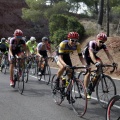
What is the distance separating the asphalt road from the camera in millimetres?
6801

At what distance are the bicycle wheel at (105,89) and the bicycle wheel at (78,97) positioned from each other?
73 cm

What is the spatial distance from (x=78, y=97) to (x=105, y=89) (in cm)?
92

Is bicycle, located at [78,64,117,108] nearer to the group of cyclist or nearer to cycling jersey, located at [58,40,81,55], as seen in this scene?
the group of cyclist

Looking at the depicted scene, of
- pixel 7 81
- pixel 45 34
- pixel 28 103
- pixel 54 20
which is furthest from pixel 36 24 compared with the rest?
pixel 28 103

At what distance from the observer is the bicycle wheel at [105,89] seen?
25.2 feet

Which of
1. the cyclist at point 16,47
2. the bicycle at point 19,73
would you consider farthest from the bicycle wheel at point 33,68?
the bicycle at point 19,73

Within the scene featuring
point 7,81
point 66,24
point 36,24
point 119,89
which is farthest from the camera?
point 36,24

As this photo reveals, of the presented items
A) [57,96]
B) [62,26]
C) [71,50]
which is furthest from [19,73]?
[62,26]

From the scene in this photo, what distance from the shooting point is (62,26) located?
90.1ft

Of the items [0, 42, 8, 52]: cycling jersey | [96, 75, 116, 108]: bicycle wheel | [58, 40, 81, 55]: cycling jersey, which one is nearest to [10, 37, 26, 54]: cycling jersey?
[58, 40, 81, 55]: cycling jersey

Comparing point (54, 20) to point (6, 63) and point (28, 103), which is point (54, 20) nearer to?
point (6, 63)

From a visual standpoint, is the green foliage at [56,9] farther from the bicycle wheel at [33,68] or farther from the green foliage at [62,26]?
the bicycle wheel at [33,68]

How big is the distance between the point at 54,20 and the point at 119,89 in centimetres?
1825

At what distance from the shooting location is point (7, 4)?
49.5 meters
